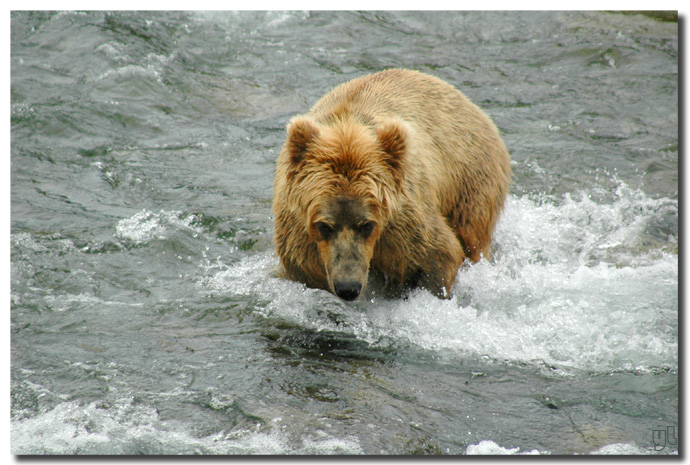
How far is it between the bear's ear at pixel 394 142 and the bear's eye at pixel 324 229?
27.2 inches

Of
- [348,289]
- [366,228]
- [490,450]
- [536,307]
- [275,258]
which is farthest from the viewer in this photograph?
[275,258]

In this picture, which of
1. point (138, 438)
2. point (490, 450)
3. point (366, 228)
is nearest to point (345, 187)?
point (366, 228)

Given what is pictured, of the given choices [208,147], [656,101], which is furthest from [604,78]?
[208,147]

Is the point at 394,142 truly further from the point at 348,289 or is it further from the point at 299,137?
the point at 348,289

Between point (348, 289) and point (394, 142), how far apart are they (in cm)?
119

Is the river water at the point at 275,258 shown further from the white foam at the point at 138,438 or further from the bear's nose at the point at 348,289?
the bear's nose at the point at 348,289

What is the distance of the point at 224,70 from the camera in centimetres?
1186

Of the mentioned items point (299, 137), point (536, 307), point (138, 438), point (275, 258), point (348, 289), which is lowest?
point (138, 438)

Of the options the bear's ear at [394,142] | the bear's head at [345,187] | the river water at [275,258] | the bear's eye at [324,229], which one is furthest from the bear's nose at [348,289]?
the bear's ear at [394,142]

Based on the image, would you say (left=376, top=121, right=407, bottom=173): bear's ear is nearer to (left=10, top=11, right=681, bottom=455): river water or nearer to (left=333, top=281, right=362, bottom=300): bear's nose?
(left=333, top=281, right=362, bottom=300): bear's nose

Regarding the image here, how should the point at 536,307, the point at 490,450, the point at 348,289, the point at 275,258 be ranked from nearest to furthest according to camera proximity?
the point at 490,450 → the point at 348,289 → the point at 536,307 → the point at 275,258

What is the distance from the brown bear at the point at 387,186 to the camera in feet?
16.9

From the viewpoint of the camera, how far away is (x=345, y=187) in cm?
512

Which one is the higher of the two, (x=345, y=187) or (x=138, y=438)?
(x=345, y=187)
